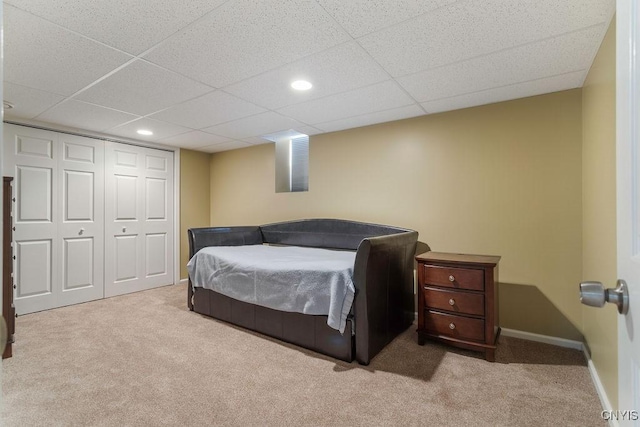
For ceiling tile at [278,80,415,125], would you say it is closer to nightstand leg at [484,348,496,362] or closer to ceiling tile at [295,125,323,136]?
ceiling tile at [295,125,323,136]

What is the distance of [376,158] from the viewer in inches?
143

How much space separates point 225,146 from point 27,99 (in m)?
2.28

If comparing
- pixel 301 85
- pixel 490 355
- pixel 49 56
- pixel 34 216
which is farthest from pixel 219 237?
pixel 490 355

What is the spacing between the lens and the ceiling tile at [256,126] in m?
3.43

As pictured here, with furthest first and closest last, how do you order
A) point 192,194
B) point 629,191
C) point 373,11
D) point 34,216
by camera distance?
point 192,194 → point 34,216 → point 373,11 → point 629,191

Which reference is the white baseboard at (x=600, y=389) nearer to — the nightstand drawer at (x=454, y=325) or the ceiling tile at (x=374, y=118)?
the nightstand drawer at (x=454, y=325)

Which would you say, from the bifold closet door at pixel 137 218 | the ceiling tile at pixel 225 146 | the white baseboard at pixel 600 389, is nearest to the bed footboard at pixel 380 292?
the white baseboard at pixel 600 389

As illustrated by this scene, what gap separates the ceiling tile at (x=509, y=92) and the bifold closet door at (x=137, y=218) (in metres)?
3.64

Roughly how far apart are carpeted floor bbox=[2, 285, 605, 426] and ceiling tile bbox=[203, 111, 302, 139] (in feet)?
6.89

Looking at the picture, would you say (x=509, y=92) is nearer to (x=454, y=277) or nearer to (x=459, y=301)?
(x=454, y=277)

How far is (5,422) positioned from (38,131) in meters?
3.02

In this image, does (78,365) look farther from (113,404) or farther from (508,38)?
(508,38)

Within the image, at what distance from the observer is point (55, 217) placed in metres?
3.67

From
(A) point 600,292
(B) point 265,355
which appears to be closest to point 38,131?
(B) point 265,355
